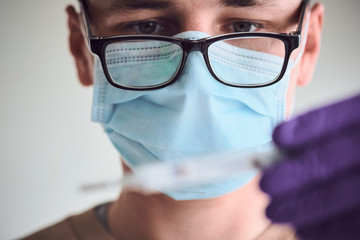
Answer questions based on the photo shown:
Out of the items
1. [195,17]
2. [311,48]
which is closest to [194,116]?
[195,17]

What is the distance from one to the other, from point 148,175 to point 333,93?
1527mm

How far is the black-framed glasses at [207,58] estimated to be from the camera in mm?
958

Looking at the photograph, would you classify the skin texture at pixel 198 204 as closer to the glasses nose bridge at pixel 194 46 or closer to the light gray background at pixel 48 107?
the glasses nose bridge at pixel 194 46

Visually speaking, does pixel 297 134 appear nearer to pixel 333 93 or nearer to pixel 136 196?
pixel 136 196

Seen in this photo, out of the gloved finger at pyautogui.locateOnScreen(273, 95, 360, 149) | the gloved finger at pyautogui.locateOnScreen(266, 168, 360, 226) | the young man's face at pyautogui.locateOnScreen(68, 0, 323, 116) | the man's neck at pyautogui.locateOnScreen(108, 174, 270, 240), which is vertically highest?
the young man's face at pyautogui.locateOnScreen(68, 0, 323, 116)

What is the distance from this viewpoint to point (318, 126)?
0.59 metres

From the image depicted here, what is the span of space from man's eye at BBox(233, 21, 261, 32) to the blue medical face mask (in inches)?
2.7

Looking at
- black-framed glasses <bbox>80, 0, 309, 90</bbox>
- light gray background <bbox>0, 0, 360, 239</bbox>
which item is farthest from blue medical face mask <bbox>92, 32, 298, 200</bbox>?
light gray background <bbox>0, 0, 360, 239</bbox>

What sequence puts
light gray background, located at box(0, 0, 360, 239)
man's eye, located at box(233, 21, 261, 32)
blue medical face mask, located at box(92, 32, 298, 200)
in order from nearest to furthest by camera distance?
blue medical face mask, located at box(92, 32, 298, 200), man's eye, located at box(233, 21, 261, 32), light gray background, located at box(0, 0, 360, 239)

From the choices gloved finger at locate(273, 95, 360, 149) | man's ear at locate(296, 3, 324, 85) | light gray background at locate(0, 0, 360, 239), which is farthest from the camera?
light gray background at locate(0, 0, 360, 239)

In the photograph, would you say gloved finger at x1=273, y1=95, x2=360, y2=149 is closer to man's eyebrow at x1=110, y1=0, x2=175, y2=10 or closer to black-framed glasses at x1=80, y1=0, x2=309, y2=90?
black-framed glasses at x1=80, y1=0, x2=309, y2=90

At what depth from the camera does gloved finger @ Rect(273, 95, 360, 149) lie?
584 millimetres

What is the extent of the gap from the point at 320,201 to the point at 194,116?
372 mm

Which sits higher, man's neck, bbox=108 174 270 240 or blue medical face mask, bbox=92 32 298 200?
blue medical face mask, bbox=92 32 298 200
